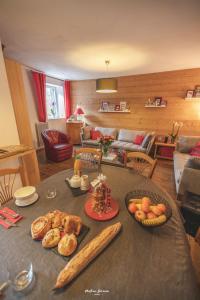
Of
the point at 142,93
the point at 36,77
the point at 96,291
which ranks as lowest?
the point at 96,291

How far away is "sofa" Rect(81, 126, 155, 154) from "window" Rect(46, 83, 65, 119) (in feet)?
5.18

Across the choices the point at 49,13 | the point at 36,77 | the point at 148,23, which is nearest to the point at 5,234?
the point at 49,13

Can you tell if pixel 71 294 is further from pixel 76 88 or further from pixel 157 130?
pixel 76 88

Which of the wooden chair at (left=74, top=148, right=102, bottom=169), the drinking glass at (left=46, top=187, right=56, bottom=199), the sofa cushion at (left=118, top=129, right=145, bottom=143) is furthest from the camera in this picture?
the sofa cushion at (left=118, top=129, right=145, bottom=143)

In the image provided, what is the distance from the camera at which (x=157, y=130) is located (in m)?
4.29

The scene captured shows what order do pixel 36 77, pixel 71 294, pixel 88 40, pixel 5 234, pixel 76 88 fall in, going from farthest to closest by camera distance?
pixel 76 88 < pixel 36 77 < pixel 88 40 < pixel 5 234 < pixel 71 294

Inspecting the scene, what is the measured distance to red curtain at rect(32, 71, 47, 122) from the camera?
4041mm

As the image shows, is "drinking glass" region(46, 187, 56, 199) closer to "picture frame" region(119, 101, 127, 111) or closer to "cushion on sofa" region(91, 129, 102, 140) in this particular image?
"cushion on sofa" region(91, 129, 102, 140)

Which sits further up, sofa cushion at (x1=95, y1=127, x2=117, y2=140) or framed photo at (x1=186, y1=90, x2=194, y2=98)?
framed photo at (x1=186, y1=90, x2=194, y2=98)

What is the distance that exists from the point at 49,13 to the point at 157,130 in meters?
3.72

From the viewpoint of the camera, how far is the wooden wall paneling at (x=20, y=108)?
2082 mm

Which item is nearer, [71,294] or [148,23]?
[71,294]

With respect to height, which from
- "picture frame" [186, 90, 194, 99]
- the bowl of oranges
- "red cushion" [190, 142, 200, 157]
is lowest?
"red cushion" [190, 142, 200, 157]

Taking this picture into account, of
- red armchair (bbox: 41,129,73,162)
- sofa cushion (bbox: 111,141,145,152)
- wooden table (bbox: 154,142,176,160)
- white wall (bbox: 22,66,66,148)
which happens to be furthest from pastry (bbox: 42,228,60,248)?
white wall (bbox: 22,66,66,148)
